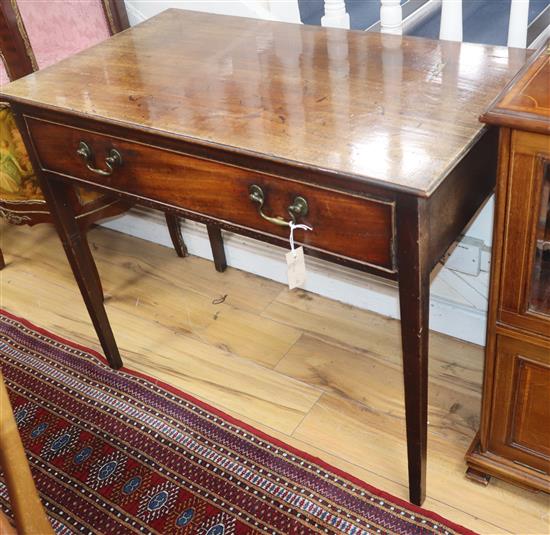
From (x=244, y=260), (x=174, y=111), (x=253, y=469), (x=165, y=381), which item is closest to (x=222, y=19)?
(x=174, y=111)

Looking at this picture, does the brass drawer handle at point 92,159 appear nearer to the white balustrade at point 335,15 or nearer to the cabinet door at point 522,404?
the white balustrade at point 335,15

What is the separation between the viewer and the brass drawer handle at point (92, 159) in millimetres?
1472

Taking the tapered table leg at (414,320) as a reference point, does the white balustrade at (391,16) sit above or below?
above

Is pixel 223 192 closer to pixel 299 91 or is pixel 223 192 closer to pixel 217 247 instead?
pixel 299 91

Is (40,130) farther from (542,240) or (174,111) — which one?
(542,240)

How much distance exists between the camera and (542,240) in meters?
1.20

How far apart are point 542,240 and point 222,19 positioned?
41.5 inches

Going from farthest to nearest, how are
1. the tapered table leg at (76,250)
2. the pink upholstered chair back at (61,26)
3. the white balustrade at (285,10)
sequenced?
1. the pink upholstered chair back at (61,26)
2. the white balustrade at (285,10)
3. the tapered table leg at (76,250)

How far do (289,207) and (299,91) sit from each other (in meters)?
0.29

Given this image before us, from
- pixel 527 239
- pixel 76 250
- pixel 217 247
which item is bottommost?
pixel 217 247

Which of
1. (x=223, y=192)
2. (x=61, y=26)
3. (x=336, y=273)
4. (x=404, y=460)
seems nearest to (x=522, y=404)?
(x=404, y=460)

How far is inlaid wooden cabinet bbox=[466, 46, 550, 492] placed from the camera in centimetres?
107

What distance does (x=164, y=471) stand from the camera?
5.60 feet

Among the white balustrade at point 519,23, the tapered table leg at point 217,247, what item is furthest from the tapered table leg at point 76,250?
the white balustrade at point 519,23
